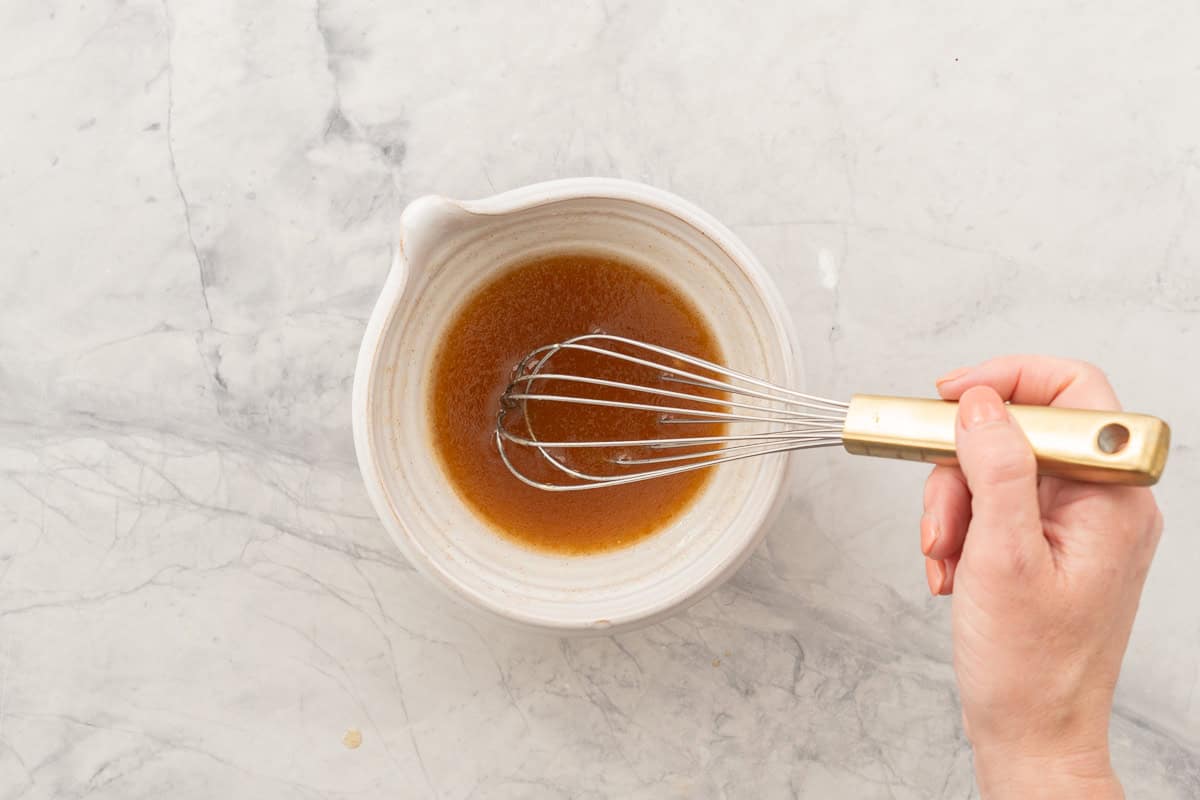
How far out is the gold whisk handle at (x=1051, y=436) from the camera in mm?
429

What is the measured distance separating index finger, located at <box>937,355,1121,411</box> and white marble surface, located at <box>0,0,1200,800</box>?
138mm

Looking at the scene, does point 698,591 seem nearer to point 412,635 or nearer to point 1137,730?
point 412,635

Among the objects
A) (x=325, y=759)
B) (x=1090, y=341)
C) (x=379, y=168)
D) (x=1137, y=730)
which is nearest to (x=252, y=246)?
(x=379, y=168)

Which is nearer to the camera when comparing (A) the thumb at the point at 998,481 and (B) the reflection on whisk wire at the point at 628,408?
(A) the thumb at the point at 998,481

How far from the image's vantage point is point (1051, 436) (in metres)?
0.46

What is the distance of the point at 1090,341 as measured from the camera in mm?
708

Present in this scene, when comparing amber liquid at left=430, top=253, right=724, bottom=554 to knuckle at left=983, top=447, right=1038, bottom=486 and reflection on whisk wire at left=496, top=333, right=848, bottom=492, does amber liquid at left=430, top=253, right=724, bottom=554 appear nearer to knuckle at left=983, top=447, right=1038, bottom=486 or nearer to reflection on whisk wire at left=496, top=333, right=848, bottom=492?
reflection on whisk wire at left=496, top=333, right=848, bottom=492

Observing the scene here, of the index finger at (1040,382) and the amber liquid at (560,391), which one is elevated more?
the index finger at (1040,382)

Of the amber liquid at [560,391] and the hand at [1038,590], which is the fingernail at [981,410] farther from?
the amber liquid at [560,391]

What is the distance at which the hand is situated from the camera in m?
0.49

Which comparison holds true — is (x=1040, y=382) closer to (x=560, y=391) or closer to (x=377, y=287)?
(x=560, y=391)

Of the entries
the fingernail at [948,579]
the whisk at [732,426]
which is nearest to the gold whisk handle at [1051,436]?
the whisk at [732,426]

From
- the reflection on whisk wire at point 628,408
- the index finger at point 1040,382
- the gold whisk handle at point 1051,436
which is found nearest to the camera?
the gold whisk handle at point 1051,436

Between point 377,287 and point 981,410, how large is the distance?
42cm
